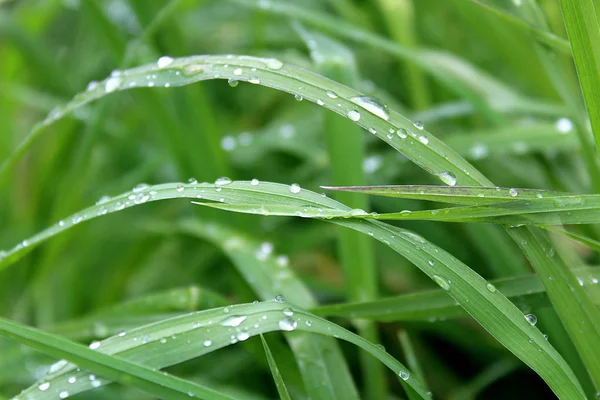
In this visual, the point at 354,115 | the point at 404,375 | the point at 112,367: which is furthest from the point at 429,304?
the point at 112,367

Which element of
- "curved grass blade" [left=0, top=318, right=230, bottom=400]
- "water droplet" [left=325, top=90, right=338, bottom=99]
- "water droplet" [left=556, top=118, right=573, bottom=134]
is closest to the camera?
"curved grass blade" [left=0, top=318, right=230, bottom=400]

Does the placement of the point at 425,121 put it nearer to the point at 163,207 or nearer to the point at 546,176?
the point at 546,176

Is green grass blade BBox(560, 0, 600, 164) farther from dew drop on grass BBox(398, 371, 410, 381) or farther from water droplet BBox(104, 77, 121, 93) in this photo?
water droplet BBox(104, 77, 121, 93)

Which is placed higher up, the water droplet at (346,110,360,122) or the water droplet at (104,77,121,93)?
the water droplet at (104,77,121,93)

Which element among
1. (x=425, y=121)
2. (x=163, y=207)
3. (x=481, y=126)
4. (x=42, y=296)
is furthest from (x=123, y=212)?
(x=481, y=126)

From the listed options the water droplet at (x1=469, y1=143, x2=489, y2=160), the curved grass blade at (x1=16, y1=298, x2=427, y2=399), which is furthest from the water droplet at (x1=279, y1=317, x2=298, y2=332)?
the water droplet at (x1=469, y1=143, x2=489, y2=160)

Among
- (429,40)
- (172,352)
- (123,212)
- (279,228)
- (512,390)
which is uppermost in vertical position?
→ (429,40)

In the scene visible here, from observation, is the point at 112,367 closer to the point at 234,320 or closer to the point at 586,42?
the point at 234,320
